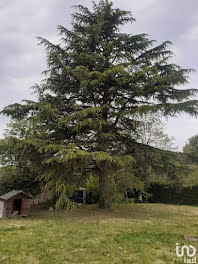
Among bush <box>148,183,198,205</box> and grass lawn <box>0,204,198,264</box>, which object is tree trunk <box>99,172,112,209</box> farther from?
bush <box>148,183,198,205</box>

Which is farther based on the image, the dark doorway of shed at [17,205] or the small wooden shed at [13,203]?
the dark doorway of shed at [17,205]

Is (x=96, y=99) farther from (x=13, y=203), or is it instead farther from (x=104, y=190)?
(x=13, y=203)

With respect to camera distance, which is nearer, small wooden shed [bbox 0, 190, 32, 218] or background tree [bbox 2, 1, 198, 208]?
small wooden shed [bbox 0, 190, 32, 218]

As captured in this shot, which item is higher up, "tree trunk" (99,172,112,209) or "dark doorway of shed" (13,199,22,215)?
"tree trunk" (99,172,112,209)

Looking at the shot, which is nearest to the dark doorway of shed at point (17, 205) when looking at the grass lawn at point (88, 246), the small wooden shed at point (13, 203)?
the small wooden shed at point (13, 203)

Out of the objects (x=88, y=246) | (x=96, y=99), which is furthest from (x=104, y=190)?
(x=88, y=246)

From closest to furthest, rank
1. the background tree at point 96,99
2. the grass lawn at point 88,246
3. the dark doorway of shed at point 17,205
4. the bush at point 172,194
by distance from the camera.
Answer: the grass lawn at point 88,246 < the background tree at point 96,99 < the dark doorway of shed at point 17,205 < the bush at point 172,194

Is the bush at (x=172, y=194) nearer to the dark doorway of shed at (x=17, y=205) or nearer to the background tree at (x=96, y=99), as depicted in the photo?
the background tree at (x=96, y=99)

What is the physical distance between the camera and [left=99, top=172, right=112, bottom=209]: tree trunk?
8952mm

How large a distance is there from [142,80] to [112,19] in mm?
4625

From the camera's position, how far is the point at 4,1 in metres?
8.39

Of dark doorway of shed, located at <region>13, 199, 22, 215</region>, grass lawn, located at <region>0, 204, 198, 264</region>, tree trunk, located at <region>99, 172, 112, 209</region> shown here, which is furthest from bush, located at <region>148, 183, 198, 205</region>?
grass lawn, located at <region>0, 204, 198, 264</region>

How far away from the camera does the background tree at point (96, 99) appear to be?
8883 millimetres

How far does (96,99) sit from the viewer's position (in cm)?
1077
